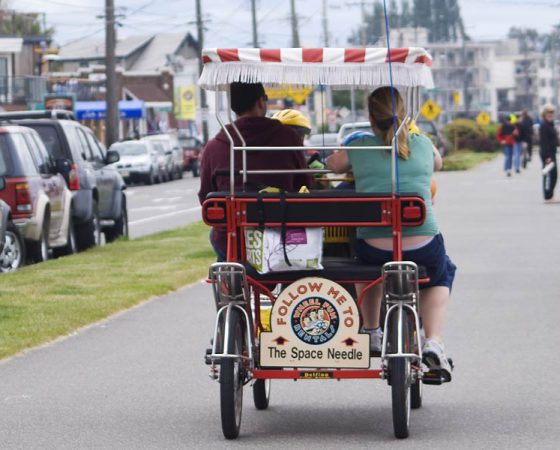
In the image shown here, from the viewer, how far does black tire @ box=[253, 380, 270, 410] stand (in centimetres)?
888

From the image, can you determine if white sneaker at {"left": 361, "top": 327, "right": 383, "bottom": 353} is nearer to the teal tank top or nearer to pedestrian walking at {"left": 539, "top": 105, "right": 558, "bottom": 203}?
the teal tank top

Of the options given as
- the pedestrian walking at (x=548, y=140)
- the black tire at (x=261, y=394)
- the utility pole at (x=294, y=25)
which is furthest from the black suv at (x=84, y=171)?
the utility pole at (x=294, y=25)

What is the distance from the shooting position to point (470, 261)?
18.5 metres

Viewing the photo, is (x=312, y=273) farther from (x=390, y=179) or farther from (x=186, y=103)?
(x=186, y=103)

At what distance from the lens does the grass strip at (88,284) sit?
12.7 m

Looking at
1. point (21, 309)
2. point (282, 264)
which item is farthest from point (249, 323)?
point (21, 309)

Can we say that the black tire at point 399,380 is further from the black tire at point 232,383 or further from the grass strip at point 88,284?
the grass strip at point 88,284

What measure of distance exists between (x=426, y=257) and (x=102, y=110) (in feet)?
252

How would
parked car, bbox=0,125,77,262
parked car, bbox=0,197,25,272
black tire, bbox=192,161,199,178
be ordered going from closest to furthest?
parked car, bbox=0,197,25,272
parked car, bbox=0,125,77,262
black tire, bbox=192,161,199,178

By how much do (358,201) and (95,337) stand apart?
4.80m

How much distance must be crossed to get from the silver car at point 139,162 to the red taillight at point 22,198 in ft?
117

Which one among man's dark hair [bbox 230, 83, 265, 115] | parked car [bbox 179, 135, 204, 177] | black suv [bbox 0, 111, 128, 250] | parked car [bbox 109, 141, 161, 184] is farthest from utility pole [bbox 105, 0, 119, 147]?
man's dark hair [bbox 230, 83, 265, 115]

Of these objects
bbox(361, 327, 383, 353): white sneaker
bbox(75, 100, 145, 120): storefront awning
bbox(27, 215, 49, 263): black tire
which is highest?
bbox(75, 100, 145, 120): storefront awning

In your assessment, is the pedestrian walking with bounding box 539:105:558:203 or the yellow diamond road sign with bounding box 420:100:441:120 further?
the yellow diamond road sign with bounding box 420:100:441:120
